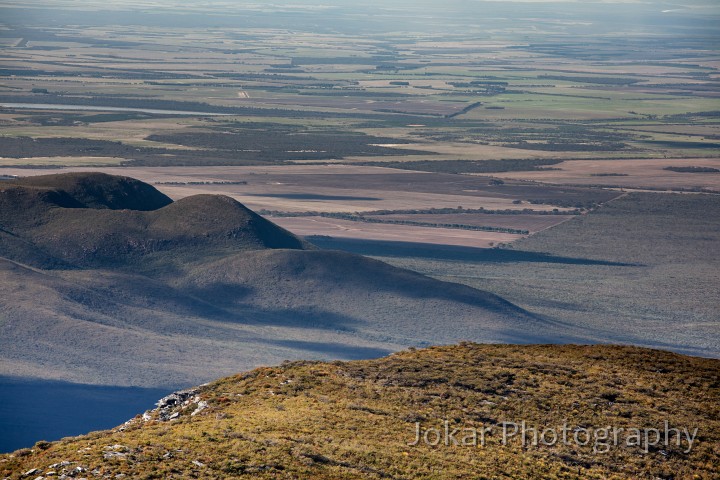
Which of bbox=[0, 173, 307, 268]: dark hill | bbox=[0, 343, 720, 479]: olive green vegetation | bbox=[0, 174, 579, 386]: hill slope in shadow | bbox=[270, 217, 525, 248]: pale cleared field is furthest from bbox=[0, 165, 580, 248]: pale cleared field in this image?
bbox=[0, 343, 720, 479]: olive green vegetation

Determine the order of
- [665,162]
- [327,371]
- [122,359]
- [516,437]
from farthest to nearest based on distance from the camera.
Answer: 1. [665,162]
2. [122,359]
3. [327,371]
4. [516,437]

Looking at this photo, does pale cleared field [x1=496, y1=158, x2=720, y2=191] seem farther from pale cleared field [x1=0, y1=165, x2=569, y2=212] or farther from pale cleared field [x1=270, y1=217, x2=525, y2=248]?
pale cleared field [x1=270, y1=217, x2=525, y2=248]

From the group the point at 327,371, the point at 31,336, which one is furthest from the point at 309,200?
the point at 327,371

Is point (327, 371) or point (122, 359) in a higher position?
point (327, 371)

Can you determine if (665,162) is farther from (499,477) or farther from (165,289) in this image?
(499,477)

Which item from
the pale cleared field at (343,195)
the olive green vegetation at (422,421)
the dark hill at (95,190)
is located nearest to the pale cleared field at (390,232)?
the pale cleared field at (343,195)
